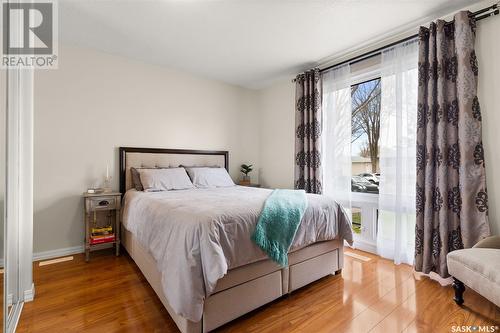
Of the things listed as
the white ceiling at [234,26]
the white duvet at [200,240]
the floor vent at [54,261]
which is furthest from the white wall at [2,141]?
the floor vent at [54,261]

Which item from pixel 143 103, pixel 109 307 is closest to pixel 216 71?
pixel 143 103

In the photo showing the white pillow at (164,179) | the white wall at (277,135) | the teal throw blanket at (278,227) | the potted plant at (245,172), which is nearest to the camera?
the teal throw blanket at (278,227)

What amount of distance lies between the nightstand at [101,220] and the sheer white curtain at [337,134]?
2.79m

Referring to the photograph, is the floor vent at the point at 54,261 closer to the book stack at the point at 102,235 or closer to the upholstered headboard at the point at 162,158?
the book stack at the point at 102,235

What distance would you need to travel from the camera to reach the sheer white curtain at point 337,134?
317 centimetres

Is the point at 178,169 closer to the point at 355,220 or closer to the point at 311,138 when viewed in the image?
the point at 311,138

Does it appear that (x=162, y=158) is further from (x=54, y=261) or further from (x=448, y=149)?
(x=448, y=149)

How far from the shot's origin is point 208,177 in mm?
3447

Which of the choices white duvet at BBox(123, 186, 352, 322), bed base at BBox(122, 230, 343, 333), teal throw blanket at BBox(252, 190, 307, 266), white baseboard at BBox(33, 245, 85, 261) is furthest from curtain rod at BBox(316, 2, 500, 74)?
white baseboard at BBox(33, 245, 85, 261)

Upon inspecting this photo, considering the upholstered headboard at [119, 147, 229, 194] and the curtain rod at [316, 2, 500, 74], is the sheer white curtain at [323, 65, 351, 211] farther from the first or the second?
the upholstered headboard at [119, 147, 229, 194]

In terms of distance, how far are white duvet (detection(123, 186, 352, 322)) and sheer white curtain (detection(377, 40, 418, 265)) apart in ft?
3.12

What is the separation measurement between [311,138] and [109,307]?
2.97 m

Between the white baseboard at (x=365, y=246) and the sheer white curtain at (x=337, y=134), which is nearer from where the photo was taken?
the white baseboard at (x=365, y=246)

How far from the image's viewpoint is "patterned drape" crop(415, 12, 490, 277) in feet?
6.71
